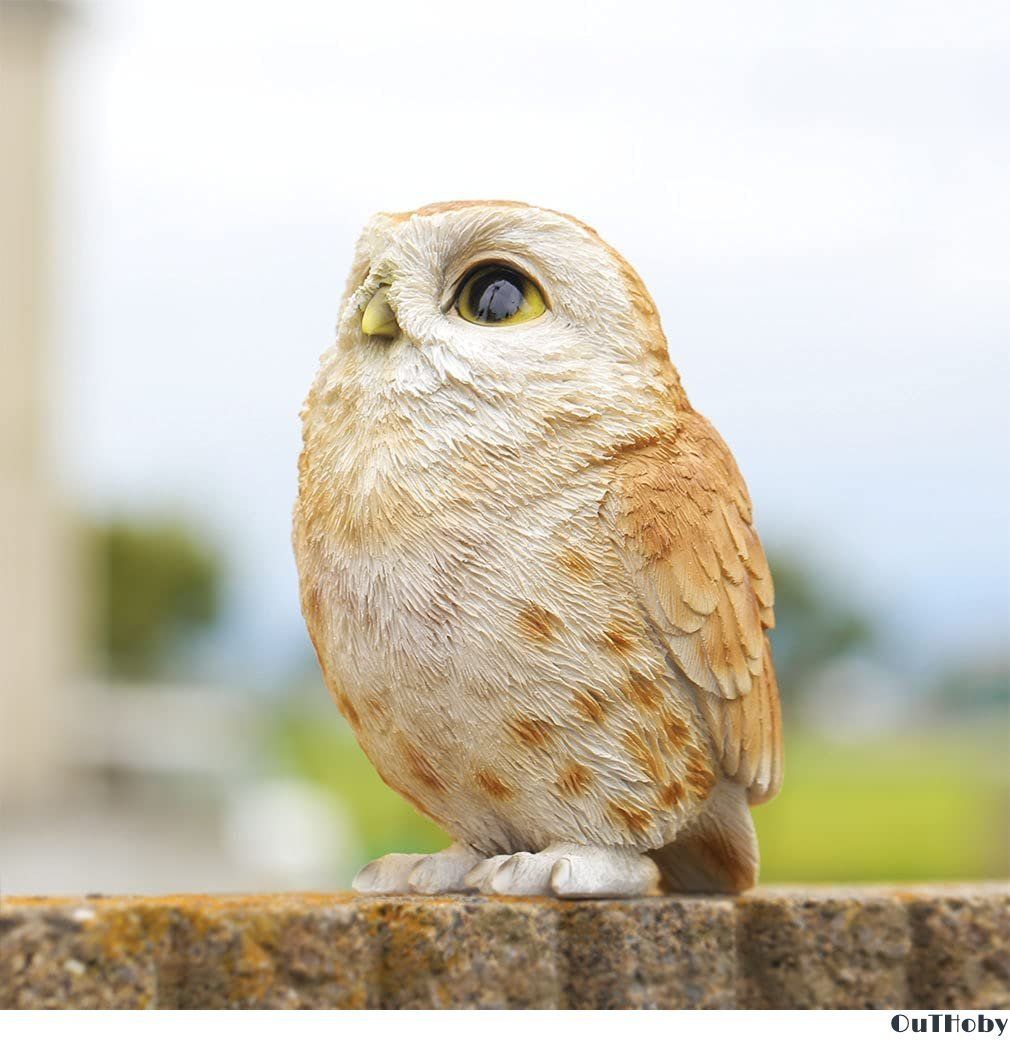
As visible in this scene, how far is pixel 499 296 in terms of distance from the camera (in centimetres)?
203

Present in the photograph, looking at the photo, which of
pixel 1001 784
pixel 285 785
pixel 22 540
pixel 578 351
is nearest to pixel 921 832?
pixel 1001 784

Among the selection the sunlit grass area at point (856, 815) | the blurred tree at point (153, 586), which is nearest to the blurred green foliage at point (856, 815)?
the sunlit grass area at point (856, 815)

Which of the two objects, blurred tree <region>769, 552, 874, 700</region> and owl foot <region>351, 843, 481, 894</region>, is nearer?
owl foot <region>351, 843, 481, 894</region>

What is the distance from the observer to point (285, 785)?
8188 mm

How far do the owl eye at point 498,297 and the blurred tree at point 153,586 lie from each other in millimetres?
11291

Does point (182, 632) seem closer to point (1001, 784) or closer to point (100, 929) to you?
point (1001, 784)

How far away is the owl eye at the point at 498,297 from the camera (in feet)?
6.66

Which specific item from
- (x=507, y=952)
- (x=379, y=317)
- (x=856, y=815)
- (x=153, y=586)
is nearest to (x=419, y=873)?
(x=507, y=952)

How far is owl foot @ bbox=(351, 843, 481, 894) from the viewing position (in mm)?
2061

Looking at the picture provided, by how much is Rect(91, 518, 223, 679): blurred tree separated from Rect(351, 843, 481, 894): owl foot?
36.4ft

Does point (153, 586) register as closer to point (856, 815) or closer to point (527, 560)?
point (856, 815)

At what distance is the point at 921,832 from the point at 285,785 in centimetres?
366

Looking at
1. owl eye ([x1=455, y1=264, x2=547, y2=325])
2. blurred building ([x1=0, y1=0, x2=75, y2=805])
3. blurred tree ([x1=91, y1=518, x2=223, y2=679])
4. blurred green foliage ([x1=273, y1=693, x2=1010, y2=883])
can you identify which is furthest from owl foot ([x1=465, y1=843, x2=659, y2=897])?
blurred tree ([x1=91, y1=518, x2=223, y2=679])

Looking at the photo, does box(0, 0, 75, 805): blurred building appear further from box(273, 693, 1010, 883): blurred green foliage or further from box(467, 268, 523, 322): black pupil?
box(467, 268, 523, 322): black pupil
